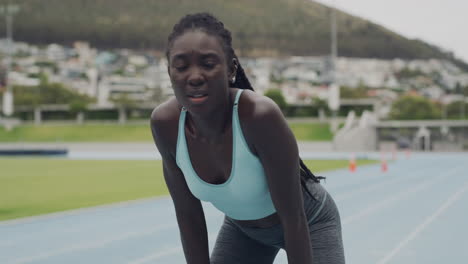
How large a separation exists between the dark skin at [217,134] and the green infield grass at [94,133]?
49117 mm

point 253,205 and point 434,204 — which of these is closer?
point 253,205

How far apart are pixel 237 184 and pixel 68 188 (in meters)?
14.4

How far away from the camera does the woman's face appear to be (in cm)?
204

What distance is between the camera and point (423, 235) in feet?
28.5

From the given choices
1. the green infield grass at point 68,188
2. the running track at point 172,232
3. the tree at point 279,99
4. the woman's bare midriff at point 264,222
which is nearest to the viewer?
the woman's bare midriff at point 264,222

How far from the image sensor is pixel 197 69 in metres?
2.04

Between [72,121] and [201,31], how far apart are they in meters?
71.6

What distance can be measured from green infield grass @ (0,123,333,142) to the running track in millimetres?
39278

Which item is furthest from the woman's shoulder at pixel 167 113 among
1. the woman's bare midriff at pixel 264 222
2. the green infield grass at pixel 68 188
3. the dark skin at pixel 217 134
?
the green infield grass at pixel 68 188

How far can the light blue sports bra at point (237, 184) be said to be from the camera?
7.00 ft

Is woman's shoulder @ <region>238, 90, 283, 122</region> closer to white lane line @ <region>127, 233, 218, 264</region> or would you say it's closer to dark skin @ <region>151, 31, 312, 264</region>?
dark skin @ <region>151, 31, 312, 264</region>

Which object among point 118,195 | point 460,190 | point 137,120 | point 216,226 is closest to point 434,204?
point 460,190

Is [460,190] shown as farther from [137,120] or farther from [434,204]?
[137,120]

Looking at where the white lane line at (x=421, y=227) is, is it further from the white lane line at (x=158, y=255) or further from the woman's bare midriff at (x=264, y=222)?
the woman's bare midriff at (x=264, y=222)
